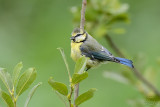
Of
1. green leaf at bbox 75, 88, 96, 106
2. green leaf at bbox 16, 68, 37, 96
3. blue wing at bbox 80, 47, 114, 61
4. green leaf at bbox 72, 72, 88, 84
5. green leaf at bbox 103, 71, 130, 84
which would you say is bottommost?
green leaf at bbox 75, 88, 96, 106

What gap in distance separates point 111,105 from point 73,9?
1176 mm

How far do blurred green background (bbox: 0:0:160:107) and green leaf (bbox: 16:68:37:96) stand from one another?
6.69 ft

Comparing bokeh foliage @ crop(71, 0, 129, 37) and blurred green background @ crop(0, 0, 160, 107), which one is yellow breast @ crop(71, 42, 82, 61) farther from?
blurred green background @ crop(0, 0, 160, 107)

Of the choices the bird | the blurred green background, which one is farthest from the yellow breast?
the blurred green background

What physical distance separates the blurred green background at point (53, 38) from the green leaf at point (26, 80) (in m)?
2.04

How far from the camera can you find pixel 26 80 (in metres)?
0.91

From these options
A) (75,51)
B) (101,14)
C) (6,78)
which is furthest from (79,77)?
(75,51)

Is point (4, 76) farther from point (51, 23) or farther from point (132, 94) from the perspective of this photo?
point (51, 23)

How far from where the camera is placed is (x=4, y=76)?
2.96 feet

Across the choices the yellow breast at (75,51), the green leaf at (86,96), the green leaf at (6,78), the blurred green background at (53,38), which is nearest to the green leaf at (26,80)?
the green leaf at (6,78)

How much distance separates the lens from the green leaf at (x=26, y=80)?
2.97 ft

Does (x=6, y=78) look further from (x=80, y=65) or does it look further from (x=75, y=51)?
(x=75, y=51)

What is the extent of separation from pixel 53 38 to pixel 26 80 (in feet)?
9.62

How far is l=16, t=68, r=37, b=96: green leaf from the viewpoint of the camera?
0.90 meters
